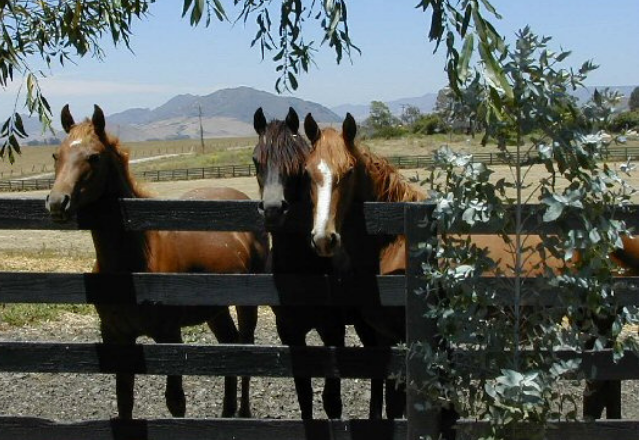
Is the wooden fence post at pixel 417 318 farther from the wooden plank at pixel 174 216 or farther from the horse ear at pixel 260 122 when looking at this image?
the horse ear at pixel 260 122

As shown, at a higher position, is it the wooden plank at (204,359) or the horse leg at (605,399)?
the wooden plank at (204,359)

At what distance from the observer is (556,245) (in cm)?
329

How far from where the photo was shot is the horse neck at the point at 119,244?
4758 mm

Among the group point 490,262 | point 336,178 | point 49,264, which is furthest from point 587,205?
point 49,264

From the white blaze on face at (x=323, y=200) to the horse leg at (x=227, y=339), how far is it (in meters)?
2.60

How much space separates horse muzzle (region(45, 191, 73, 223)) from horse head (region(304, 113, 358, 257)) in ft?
4.18

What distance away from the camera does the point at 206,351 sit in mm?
4191

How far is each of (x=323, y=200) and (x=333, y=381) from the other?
1.42 meters

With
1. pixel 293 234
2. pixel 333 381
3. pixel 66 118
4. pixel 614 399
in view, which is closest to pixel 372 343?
pixel 333 381

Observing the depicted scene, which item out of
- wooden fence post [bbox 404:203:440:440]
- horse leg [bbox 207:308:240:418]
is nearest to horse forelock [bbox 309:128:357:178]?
wooden fence post [bbox 404:203:440:440]

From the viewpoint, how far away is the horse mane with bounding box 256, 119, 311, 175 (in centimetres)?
447

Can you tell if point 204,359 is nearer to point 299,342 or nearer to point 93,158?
point 299,342

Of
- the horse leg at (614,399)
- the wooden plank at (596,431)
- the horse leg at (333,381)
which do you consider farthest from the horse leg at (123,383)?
the horse leg at (614,399)

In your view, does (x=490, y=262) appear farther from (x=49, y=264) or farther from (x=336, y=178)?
(x=49, y=264)
